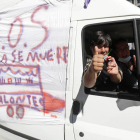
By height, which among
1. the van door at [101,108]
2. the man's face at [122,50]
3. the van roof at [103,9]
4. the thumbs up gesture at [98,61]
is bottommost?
the van door at [101,108]

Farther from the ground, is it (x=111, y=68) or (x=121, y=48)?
(x=121, y=48)

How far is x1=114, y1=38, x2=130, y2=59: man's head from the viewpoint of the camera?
77.9 inches

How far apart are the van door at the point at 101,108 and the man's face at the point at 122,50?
0.76 feet

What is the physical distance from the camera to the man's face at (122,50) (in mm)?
1976

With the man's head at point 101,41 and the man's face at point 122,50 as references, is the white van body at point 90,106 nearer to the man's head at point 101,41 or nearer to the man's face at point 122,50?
the man's head at point 101,41

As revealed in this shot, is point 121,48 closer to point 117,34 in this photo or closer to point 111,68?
point 117,34

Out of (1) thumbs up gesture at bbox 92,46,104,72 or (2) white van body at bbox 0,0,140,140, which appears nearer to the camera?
(1) thumbs up gesture at bbox 92,46,104,72

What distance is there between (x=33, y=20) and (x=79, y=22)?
0.62 metres

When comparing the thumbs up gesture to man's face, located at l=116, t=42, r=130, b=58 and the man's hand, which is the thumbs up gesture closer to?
the man's hand

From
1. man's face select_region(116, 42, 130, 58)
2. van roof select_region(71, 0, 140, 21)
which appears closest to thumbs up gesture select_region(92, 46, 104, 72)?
van roof select_region(71, 0, 140, 21)

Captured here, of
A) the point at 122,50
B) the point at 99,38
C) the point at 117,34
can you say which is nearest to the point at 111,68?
the point at 99,38

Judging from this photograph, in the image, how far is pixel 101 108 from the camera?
5.29ft

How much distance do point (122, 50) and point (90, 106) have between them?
84cm

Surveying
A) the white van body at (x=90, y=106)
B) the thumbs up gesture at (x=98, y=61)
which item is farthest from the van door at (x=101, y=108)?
the thumbs up gesture at (x=98, y=61)
